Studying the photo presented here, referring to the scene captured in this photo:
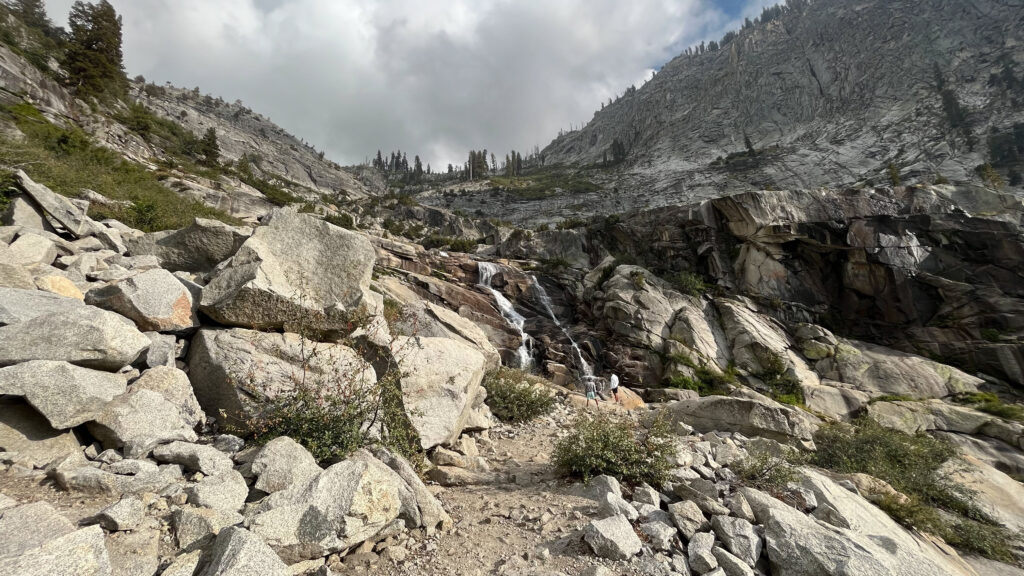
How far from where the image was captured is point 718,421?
37.9 ft

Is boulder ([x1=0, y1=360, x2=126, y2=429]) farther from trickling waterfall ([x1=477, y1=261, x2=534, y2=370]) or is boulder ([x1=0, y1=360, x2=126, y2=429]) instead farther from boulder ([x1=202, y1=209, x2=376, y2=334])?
trickling waterfall ([x1=477, y1=261, x2=534, y2=370])

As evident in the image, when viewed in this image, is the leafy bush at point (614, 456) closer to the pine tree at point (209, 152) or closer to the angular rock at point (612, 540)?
the angular rock at point (612, 540)

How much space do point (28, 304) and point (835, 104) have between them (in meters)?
128

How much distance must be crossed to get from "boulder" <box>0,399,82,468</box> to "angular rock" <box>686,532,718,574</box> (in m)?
6.45

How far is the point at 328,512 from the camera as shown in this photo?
3535mm

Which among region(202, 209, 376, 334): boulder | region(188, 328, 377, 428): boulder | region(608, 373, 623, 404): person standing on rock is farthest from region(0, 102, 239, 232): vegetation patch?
region(608, 373, 623, 404): person standing on rock

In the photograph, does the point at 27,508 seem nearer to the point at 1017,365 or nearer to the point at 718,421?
the point at 718,421

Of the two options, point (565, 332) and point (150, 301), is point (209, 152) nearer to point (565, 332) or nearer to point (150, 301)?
point (565, 332)

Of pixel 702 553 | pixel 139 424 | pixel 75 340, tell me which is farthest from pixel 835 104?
pixel 75 340

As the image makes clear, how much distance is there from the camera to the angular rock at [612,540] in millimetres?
3967

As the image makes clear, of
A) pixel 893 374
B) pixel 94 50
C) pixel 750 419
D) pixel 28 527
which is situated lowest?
pixel 893 374

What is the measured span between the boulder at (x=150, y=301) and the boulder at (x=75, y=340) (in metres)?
0.76

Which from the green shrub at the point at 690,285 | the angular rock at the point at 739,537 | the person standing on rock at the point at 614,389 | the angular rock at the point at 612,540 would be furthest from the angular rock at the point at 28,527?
the green shrub at the point at 690,285

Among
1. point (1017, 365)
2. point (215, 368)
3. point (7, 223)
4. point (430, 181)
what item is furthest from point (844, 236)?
point (430, 181)
